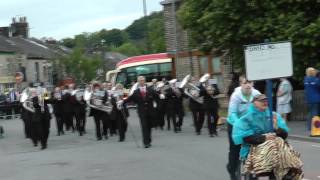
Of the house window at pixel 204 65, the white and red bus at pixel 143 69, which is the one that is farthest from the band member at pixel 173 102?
the white and red bus at pixel 143 69

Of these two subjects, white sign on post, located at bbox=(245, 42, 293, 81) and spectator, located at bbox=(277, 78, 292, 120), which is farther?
spectator, located at bbox=(277, 78, 292, 120)

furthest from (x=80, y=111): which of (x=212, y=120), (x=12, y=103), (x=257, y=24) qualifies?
(x=12, y=103)

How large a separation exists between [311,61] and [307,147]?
6259 millimetres

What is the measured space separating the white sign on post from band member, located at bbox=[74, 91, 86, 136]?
14.7m

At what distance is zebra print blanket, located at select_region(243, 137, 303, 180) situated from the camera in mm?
8102

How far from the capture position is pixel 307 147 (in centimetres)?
1581

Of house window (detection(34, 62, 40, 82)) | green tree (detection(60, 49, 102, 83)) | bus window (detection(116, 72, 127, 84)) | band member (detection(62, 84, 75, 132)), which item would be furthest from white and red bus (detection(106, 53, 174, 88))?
→ house window (detection(34, 62, 40, 82))

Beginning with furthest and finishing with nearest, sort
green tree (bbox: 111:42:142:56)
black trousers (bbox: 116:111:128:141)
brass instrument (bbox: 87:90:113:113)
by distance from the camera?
1. green tree (bbox: 111:42:142:56)
2. brass instrument (bbox: 87:90:113:113)
3. black trousers (bbox: 116:111:128:141)

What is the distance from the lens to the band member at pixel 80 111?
23797 mm

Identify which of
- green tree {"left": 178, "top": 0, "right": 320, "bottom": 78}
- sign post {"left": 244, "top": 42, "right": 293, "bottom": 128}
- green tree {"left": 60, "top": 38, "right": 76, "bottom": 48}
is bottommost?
sign post {"left": 244, "top": 42, "right": 293, "bottom": 128}

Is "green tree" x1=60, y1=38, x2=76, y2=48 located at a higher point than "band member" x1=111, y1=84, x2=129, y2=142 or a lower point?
higher

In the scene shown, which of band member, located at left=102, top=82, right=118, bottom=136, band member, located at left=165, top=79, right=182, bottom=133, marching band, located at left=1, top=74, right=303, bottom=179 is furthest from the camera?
band member, located at left=165, top=79, right=182, bottom=133

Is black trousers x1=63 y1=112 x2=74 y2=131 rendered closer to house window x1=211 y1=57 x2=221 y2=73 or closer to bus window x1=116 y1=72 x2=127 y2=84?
house window x1=211 y1=57 x2=221 y2=73

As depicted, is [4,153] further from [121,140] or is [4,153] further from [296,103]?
[296,103]
